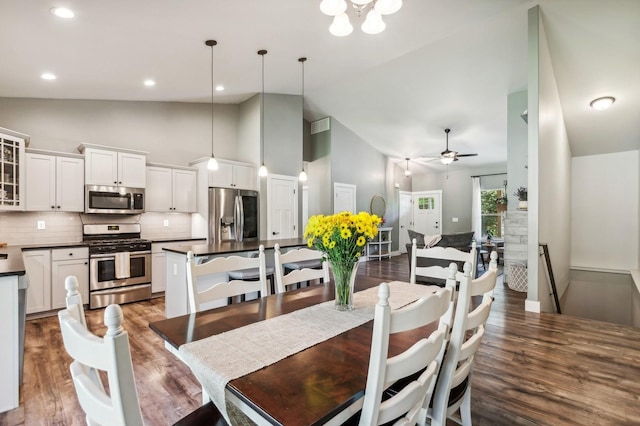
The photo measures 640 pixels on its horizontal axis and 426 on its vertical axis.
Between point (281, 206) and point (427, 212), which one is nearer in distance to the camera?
point (281, 206)

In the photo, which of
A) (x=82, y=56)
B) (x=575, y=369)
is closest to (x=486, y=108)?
(x=575, y=369)

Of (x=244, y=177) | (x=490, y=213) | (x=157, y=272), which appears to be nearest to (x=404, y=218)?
(x=490, y=213)

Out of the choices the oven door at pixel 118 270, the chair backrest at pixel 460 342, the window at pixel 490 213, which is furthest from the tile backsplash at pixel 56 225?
the window at pixel 490 213

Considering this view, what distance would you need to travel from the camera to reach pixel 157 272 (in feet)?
15.0

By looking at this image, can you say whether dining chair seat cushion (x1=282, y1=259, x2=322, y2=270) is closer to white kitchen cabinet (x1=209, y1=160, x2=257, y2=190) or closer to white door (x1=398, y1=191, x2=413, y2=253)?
white kitchen cabinet (x1=209, y1=160, x2=257, y2=190)

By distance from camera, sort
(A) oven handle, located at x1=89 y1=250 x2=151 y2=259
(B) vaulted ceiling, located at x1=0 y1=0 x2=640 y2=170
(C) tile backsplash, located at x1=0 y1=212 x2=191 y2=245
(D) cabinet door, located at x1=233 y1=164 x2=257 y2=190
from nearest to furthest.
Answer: (B) vaulted ceiling, located at x1=0 y1=0 x2=640 y2=170 < (C) tile backsplash, located at x1=0 y1=212 x2=191 y2=245 < (A) oven handle, located at x1=89 y1=250 x2=151 y2=259 < (D) cabinet door, located at x1=233 y1=164 x2=257 y2=190

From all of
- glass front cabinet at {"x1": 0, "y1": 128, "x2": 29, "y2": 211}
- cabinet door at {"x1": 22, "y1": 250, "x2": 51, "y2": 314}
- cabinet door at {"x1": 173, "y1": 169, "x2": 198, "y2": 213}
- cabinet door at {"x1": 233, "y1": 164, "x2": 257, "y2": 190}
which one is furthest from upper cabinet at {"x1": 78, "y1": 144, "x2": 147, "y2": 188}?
cabinet door at {"x1": 233, "y1": 164, "x2": 257, "y2": 190}

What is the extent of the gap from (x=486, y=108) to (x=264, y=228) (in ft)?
16.0

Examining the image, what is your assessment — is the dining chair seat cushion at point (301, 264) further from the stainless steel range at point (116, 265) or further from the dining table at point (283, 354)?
the stainless steel range at point (116, 265)

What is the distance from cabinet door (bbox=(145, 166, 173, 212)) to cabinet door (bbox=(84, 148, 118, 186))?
1.63ft

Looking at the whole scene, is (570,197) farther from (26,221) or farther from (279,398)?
(26,221)

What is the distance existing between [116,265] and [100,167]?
1385 millimetres

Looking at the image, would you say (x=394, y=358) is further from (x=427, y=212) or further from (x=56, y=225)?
(x=427, y=212)

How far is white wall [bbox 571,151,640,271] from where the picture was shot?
19.9ft
